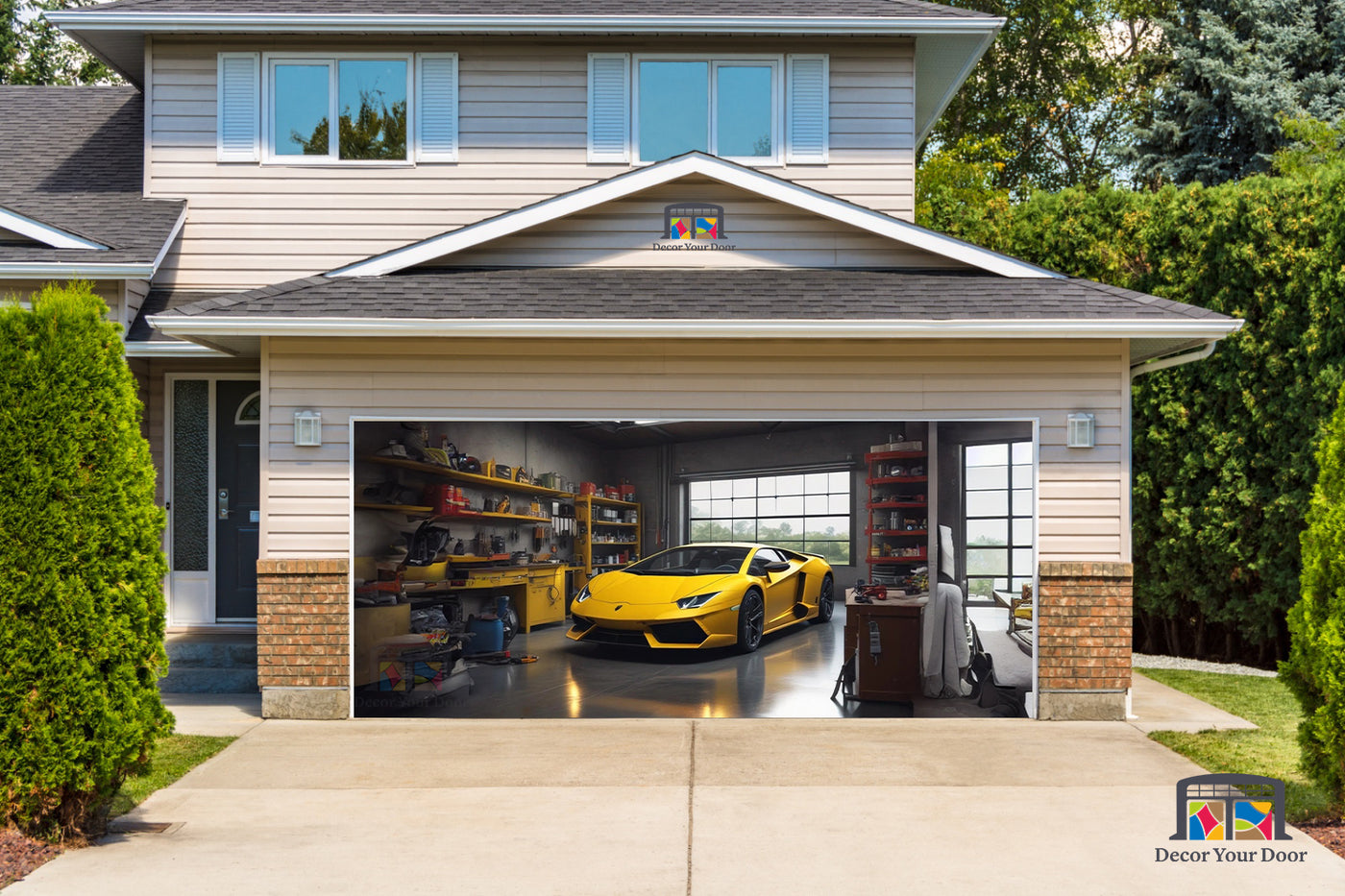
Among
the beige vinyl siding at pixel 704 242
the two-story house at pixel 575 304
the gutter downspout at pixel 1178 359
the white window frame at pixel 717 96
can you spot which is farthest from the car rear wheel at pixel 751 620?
the white window frame at pixel 717 96

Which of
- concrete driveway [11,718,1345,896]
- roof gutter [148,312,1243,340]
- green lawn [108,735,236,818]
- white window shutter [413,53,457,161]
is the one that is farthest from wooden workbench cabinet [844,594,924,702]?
white window shutter [413,53,457,161]

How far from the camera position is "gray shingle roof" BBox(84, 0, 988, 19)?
11188 millimetres

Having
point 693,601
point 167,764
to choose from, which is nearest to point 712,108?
point 693,601

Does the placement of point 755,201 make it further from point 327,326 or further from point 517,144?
point 327,326

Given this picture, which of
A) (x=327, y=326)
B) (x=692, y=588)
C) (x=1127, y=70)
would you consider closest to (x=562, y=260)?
(x=327, y=326)

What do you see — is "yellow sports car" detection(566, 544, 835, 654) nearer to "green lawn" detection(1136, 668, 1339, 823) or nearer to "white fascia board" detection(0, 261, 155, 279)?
"green lawn" detection(1136, 668, 1339, 823)

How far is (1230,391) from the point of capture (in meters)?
11.3

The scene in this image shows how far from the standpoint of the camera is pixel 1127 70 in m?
24.3

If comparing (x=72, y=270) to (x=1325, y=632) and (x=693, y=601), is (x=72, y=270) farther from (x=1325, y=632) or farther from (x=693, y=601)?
(x=1325, y=632)

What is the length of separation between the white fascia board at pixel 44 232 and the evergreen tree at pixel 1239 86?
623 inches

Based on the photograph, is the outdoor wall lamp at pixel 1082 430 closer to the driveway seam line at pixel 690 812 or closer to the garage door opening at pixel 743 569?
the garage door opening at pixel 743 569

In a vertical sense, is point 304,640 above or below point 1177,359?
below

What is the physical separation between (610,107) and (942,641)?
6.34 meters

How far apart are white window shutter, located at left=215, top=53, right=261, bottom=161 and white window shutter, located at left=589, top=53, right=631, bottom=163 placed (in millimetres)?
3379
